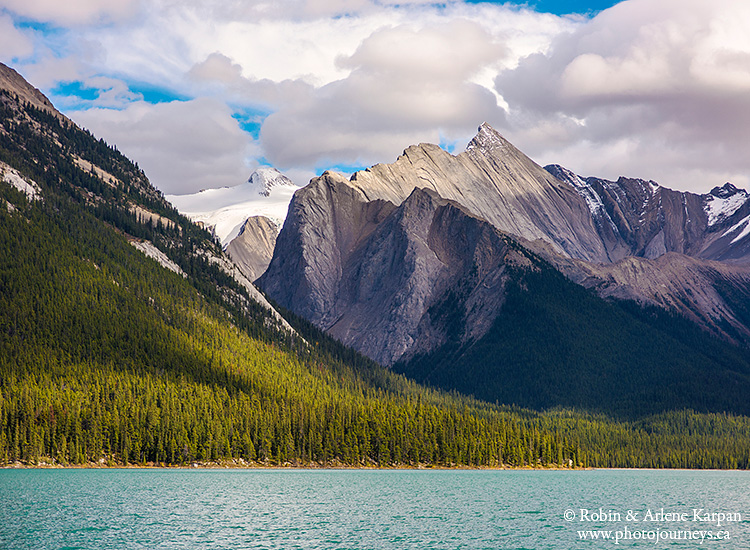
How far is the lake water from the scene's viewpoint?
83.3 meters

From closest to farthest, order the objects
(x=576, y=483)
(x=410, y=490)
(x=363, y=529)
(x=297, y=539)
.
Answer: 1. (x=297, y=539)
2. (x=363, y=529)
3. (x=410, y=490)
4. (x=576, y=483)

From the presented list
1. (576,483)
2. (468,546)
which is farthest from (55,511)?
(576,483)

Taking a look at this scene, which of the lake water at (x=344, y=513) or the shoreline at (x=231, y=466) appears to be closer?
the lake water at (x=344, y=513)

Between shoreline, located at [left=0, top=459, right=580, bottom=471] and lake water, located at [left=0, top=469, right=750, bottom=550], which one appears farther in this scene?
shoreline, located at [left=0, top=459, right=580, bottom=471]

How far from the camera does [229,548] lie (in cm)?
7931

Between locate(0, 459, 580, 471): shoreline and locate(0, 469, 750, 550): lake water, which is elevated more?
locate(0, 459, 580, 471): shoreline

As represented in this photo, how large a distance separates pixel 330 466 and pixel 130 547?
11198 centimetres

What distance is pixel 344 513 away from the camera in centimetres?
10569

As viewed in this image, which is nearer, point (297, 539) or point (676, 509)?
point (297, 539)

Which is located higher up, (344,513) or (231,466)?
(231,466)

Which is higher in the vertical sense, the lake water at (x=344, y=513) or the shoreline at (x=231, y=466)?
the shoreline at (x=231, y=466)

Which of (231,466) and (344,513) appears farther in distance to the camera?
(231,466)

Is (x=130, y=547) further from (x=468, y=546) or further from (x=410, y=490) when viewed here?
(x=410, y=490)

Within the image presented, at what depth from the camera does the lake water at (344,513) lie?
3280 inches
